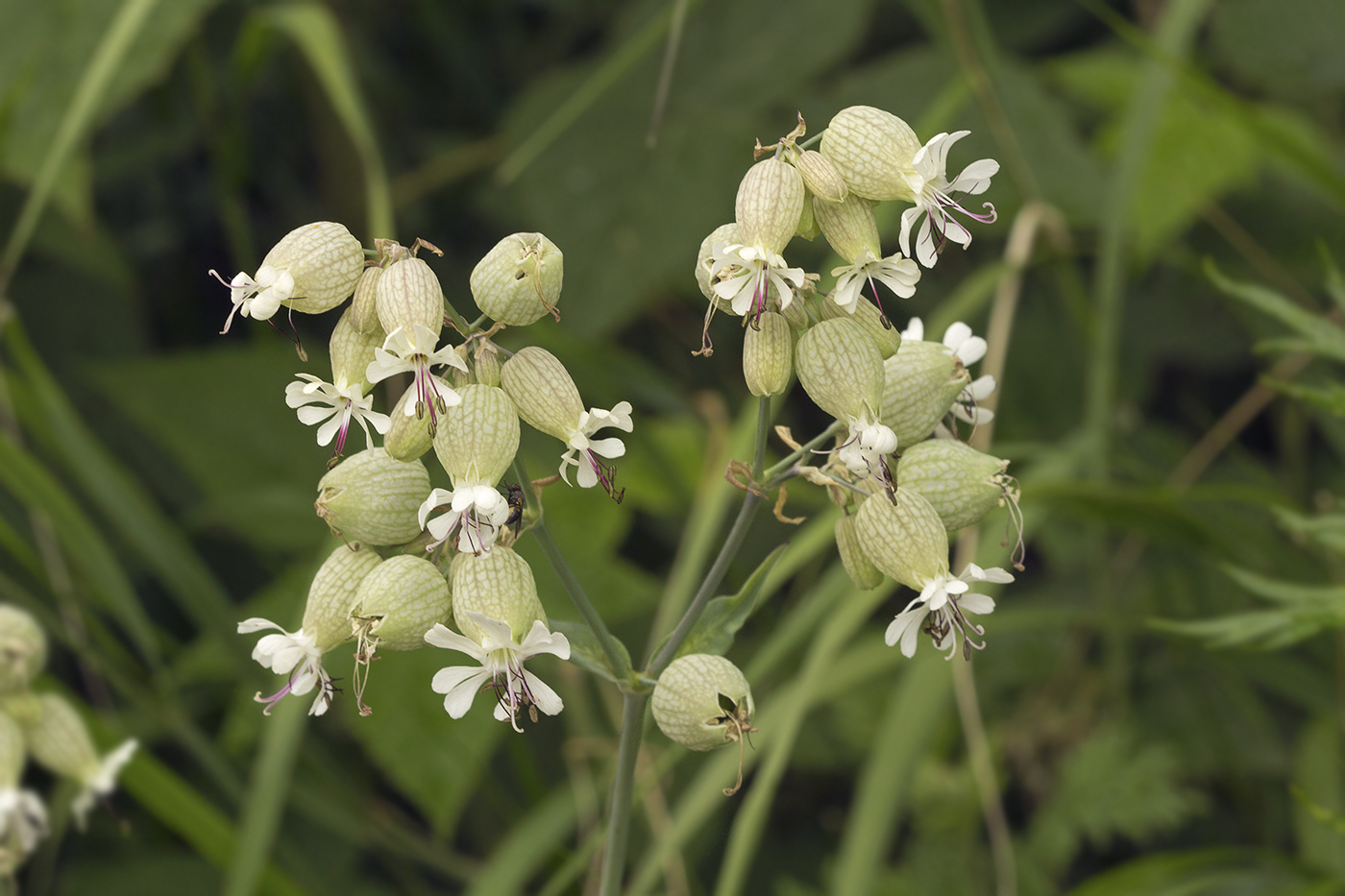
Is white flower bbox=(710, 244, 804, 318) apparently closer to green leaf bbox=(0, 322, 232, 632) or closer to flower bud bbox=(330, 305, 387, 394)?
flower bud bbox=(330, 305, 387, 394)

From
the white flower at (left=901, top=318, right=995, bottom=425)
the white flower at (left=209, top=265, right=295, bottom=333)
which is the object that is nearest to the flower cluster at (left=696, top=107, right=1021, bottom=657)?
the white flower at (left=901, top=318, right=995, bottom=425)

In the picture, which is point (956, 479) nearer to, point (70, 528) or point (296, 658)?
point (296, 658)

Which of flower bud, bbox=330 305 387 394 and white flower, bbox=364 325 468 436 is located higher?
flower bud, bbox=330 305 387 394

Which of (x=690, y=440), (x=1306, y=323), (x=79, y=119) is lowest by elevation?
(x=1306, y=323)

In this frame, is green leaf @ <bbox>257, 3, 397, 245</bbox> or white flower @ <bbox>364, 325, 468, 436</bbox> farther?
green leaf @ <bbox>257, 3, 397, 245</bbox>

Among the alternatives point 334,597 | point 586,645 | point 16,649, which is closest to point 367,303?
point 334,597
